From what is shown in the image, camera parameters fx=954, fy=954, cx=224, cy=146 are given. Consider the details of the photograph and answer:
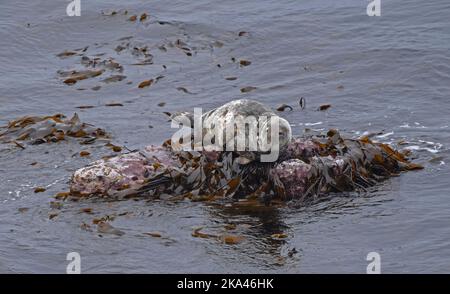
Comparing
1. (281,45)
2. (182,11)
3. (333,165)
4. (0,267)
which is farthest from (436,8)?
(0,267)

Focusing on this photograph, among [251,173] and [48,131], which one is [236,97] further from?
[251,173]

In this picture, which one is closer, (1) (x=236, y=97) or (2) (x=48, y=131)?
(2) (x=48, y=131)

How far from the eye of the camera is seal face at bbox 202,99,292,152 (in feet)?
30.0

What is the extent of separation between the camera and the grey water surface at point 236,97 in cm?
763

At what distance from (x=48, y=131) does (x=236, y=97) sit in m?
2.59

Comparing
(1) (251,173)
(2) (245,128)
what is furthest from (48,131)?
(1) (251,173)

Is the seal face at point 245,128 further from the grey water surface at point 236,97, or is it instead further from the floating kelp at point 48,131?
the floating kelp at point 48,131

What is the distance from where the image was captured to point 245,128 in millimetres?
9359

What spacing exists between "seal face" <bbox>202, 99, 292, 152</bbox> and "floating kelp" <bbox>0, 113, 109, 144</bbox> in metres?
1.72

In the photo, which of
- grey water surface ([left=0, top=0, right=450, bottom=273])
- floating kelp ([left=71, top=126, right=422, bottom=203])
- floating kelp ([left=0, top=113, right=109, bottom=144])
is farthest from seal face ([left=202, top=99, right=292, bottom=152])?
floating kelp ([left=0, top=113, right=109, bottom=144])

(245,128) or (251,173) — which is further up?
(245,128)

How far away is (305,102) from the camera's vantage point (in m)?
11.7
